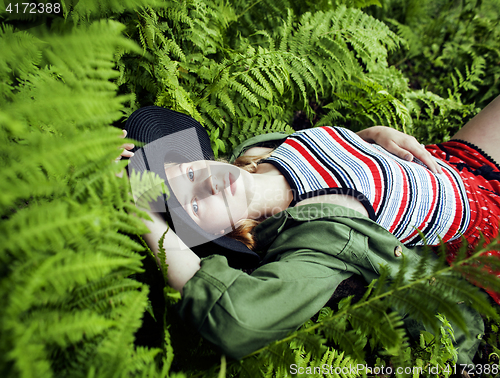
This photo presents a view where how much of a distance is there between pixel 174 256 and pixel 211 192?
1.88 feet

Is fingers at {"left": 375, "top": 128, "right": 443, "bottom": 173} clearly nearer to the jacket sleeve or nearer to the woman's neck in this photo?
the woman's neck

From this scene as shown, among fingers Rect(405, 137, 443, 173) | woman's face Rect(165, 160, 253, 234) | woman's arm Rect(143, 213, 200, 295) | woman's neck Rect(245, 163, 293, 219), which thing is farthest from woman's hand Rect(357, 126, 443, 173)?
woman's arm Rect(143, 213, 200, 295)

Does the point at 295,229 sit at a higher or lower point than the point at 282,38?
lower

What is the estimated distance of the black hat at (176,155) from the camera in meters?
1.35

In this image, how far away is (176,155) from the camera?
5.97 ft

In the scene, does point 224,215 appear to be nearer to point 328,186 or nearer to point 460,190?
point 328,186

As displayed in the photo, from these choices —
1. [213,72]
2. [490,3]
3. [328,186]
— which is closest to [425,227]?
[328,186]

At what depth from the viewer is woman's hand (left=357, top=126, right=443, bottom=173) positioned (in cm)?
215

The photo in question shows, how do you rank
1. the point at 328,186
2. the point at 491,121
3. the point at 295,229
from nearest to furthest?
the point at 295,229, the point at 328,186, the point at 491,121

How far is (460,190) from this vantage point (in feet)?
6.87

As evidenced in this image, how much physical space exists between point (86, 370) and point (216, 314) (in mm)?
494

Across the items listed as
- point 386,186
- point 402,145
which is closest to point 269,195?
point 386,186

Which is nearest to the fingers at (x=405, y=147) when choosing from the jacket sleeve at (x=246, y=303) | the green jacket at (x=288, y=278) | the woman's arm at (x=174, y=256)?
the green jacket at (x=288, y=278)

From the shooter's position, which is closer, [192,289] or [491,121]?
[192,289]
